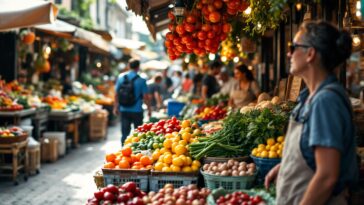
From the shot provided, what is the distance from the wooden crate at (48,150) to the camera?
39.3 ft

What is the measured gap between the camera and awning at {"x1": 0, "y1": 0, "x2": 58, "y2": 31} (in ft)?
28.6

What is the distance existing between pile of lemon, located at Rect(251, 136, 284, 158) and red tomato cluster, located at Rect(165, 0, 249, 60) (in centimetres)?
206

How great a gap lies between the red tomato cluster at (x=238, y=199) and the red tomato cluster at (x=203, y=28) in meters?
3.01

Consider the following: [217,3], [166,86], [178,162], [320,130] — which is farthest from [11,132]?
[166,86]

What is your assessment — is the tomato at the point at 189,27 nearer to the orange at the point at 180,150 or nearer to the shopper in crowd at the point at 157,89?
the orange at the point at 180,150

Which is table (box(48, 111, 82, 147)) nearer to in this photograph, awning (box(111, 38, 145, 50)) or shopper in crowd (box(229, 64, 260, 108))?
awning (box(111, 38, 145, 50))

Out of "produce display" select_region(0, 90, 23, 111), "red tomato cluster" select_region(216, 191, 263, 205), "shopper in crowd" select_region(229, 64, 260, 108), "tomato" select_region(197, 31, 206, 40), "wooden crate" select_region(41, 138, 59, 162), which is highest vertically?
"tomato" select_region(197, 31, 206, 40)

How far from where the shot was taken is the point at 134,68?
10.8m

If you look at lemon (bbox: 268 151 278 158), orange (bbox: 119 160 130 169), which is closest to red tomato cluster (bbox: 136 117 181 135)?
orange (bbox: 119 160 130 169)

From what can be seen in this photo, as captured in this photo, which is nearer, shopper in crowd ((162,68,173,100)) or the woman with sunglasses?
the woman with sunglasses

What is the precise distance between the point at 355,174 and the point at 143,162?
107 inches

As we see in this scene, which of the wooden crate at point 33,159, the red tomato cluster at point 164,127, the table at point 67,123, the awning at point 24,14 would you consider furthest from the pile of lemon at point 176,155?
the table at point 67,123

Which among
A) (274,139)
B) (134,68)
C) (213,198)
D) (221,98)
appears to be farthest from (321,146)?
(221,98)

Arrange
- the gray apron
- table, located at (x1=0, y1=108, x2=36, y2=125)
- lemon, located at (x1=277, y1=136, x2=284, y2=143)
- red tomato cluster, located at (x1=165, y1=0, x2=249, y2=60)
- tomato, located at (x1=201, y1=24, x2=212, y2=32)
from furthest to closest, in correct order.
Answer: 1. table, located at (x1=0, y1=108, x2=36, y2=125)
2. tomato, located at (x1=201, y1=24, x2=212, y2=32)
3. red tomato cluster, located at (x1=165, y1=0, x2=249, y2=60)
4. lemon, located at (x1=277, y1=136, x2=284, y2=143)
5. the gray apron
